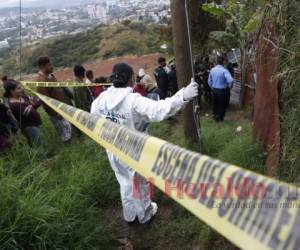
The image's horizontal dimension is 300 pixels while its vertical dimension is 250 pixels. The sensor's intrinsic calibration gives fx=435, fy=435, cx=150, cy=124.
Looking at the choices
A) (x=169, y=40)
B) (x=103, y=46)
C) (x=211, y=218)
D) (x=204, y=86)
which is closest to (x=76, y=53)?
(x=103, y=46)

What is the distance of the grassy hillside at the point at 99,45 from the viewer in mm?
53750

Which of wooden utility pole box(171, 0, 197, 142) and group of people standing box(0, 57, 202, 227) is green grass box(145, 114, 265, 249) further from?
wooden utility pole box(171, 0, 197, 142)

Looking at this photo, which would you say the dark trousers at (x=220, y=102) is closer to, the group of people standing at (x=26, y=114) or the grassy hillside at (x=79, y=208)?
the group of people standing at (x=26, y=114)

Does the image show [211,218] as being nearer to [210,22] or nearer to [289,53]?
[289,53]

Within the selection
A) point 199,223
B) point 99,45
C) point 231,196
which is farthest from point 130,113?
point 99,45

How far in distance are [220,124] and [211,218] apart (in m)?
7.52

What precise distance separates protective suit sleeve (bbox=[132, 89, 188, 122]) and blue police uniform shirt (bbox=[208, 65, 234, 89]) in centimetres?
551

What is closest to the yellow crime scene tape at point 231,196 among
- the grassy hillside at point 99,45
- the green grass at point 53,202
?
the green grass at point 53,202

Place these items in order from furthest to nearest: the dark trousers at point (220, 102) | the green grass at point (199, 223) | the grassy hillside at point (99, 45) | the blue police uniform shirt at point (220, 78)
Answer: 1. the grassy hillside at point (99, 45)
2. the dark trousers at point (220, 102)
3. the blue police uniform shirt at point (220, 78)
4. the green grass at point (199, 223)

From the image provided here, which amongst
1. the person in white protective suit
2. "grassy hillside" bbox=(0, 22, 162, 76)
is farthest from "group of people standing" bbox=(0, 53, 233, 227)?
"grassy hillside" bbox=(0, 22, 162, 76)

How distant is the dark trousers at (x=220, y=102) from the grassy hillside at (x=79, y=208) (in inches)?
140

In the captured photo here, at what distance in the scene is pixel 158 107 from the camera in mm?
3672

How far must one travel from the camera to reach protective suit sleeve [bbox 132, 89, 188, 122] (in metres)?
3.59

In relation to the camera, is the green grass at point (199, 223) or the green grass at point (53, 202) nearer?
the green grass at point (53, 202)
